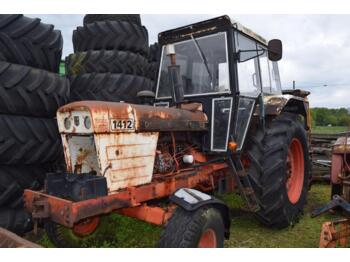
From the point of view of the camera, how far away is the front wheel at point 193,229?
9.15 ft

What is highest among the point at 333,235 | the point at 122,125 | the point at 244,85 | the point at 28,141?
the point at 244,85

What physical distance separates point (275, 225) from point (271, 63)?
236 centimetres

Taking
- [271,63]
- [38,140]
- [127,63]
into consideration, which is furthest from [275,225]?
[127,63]

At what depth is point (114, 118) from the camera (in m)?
2.98

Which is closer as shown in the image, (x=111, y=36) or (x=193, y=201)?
(x=193, y=201)

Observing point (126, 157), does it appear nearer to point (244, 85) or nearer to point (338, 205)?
point (244, 85)

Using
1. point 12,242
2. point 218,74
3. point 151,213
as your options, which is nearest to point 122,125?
point 151,213

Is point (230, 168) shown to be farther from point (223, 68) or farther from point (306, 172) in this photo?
point (306, 172)

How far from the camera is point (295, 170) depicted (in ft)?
16.5

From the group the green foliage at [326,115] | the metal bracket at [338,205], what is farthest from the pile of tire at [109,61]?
the green foliage at [326,115]

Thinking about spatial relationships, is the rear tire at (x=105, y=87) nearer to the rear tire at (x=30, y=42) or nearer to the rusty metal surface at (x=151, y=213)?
the rear tire at (x=30, y=42)

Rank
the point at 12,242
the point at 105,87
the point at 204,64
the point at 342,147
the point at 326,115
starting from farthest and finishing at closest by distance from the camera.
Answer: the point at 326,115 < the point at 105,87 < the point at 342,147 < the point at 204,64 < the point at 12,242

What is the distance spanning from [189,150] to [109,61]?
2.91 meters

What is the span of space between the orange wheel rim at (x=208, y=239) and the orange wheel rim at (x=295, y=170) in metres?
2.05
